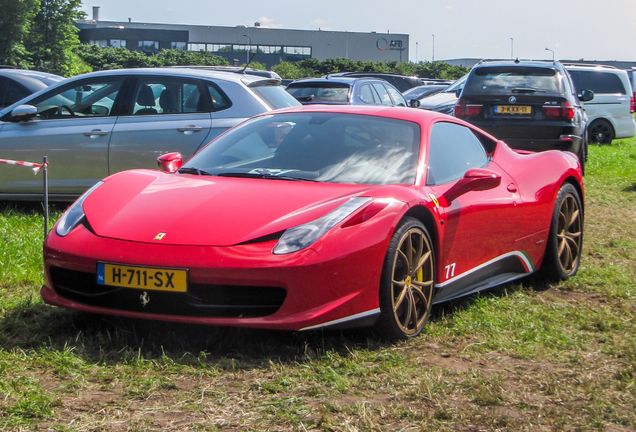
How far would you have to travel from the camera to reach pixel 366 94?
43.7 feet

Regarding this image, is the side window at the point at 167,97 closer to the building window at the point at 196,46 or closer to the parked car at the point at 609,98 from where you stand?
the parked car at the point at 609,98

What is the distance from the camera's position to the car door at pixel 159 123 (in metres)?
7.44

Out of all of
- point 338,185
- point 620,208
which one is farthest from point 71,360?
point 620,208

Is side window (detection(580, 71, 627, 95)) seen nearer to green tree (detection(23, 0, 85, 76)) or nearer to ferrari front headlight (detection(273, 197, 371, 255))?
ferrari front headlight (detection(273, 197, 371, 255))

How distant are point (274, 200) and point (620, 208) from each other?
20.9ft

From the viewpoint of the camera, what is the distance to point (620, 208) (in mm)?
8984

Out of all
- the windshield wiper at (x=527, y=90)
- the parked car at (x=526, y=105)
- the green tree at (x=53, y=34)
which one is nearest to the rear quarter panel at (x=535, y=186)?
the parked car at (x=526, y=105)

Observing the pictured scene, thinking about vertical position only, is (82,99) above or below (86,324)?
above

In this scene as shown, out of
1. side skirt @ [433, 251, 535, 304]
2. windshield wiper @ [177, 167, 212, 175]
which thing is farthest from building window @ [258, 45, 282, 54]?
windshield wiper @ [177, 167, 212, 175]

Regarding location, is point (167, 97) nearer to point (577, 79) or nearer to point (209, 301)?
point (209, 301)

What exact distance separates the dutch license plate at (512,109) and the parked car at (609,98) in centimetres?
860

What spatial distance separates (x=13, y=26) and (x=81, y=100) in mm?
32153

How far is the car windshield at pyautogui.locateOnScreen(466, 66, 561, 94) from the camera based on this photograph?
10453mm

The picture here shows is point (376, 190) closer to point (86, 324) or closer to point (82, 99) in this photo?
A: point (86, 324)
